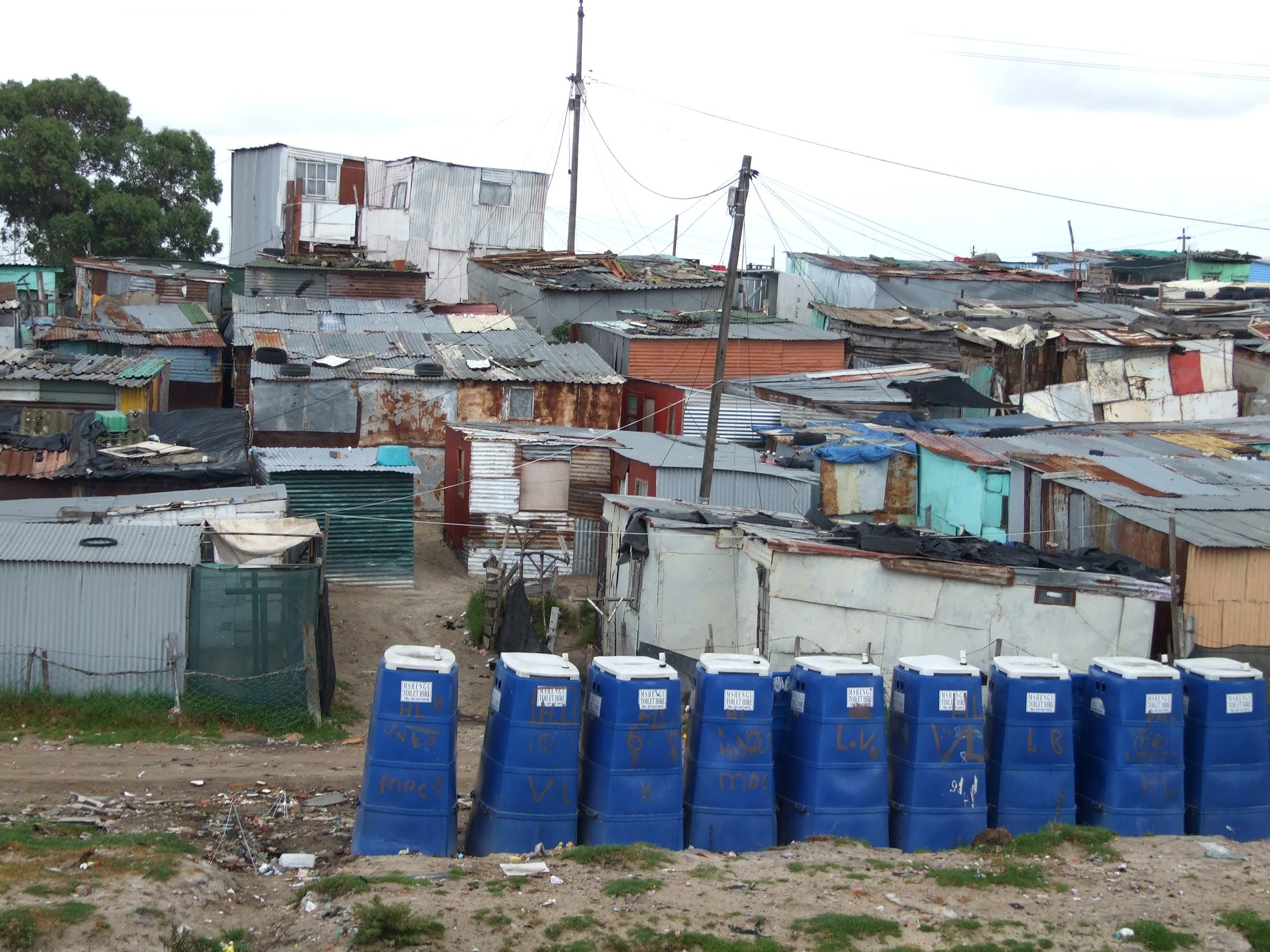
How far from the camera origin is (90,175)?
4366 cm

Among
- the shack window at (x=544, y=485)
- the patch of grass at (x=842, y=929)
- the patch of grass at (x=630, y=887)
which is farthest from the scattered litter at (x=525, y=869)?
the shack window at (x=544, y=485)

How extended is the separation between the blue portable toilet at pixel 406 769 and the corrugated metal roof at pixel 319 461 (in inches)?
518

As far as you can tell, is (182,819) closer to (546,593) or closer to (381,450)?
(546,593)

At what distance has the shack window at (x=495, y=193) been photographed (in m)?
45.0

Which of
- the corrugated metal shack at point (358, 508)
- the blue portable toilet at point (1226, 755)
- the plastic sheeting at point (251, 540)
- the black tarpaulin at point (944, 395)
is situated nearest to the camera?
the blue portable toilet at point (1226, 755)

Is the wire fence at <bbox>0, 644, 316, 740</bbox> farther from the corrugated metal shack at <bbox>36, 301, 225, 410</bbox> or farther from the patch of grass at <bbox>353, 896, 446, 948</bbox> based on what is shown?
the corrugated metal shack at <bbox>36, 301, 225, 410</bbox>

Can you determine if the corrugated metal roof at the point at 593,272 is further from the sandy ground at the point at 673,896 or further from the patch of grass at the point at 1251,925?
the patch of grass at the point at 1251,925

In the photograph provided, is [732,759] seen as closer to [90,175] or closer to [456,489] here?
[456,489]

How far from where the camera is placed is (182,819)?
10164 millimetres

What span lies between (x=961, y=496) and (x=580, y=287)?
18.6 metres

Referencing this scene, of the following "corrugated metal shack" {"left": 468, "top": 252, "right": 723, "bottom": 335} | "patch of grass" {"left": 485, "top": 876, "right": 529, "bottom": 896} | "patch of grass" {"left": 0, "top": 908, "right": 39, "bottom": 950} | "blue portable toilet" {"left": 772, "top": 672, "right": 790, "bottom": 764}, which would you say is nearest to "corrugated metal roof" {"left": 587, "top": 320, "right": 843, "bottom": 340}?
"corrugated metal shack" {"left": 468, "top": 252, "right": 723, "bottom": 335}

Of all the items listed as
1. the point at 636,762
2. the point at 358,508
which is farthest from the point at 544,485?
the point at 636,762

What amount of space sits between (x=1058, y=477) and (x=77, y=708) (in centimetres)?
1344

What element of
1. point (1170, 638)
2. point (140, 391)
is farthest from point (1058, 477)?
point (140, 391)
